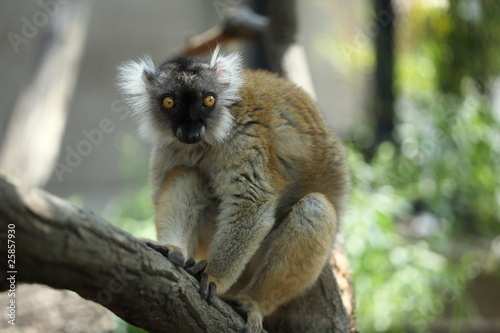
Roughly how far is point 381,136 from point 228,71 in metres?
6.06

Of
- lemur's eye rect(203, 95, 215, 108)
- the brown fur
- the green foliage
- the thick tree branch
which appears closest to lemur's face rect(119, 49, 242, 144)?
lemur's eye rect(203, 95, 215, 108)

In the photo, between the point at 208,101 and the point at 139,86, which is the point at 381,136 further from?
the point at 208,101

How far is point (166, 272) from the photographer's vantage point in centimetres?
287

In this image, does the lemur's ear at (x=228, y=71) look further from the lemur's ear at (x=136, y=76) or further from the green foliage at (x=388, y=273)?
the green foliage at (x=388, y=273)

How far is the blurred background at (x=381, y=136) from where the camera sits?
7180mm

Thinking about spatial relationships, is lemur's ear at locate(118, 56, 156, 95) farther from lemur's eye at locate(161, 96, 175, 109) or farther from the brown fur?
the brown fur

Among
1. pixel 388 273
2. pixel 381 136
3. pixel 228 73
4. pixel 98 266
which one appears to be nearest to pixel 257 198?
pixel 228 73

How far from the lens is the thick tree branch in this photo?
2.19 meters

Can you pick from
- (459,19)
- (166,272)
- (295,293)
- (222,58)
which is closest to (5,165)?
(222,58)

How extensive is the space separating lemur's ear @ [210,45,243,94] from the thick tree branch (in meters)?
1.93

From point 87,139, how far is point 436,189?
7786 mm

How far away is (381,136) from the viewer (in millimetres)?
10141

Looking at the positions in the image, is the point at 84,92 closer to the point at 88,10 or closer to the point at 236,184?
the point at 88,10

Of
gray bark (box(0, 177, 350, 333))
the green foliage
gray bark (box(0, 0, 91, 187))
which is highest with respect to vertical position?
gray bark (box(0, 177, 350, 333))
